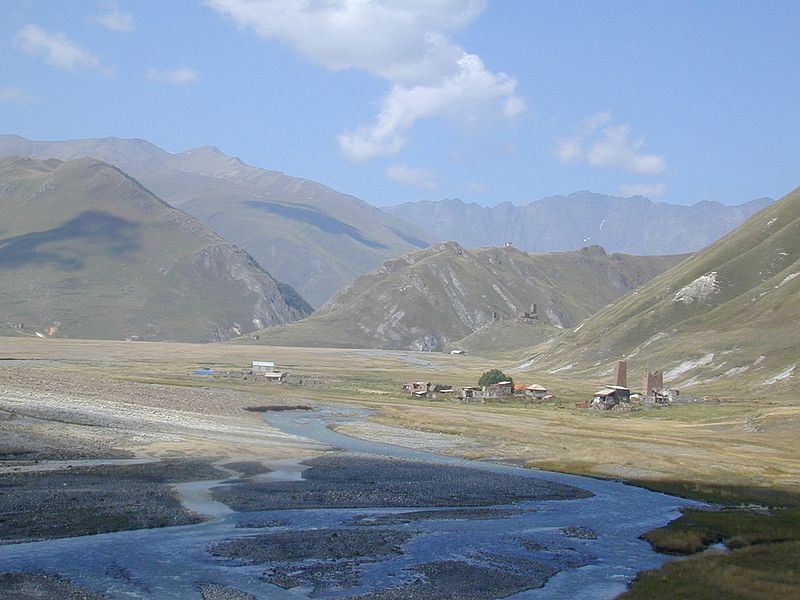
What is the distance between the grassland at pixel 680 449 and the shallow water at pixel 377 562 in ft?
8.62

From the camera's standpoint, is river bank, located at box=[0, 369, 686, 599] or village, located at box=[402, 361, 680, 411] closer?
river bank, located at box=[0, 369, 686, 599]

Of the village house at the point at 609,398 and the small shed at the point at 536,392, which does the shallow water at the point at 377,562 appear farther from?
the small shed at the point at 536,392

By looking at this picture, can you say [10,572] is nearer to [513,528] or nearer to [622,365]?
[513,528]

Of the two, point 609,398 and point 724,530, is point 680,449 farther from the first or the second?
point 609,398

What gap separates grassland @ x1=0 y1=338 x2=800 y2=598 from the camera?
1615 inches

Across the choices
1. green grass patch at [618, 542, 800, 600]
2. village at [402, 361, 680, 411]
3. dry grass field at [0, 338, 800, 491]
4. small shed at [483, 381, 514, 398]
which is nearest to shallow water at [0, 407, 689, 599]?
green grass patch at [618, 542, 800, 600]

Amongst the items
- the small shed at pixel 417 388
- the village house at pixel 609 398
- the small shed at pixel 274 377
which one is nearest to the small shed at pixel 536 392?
the village house at pixel 609 398

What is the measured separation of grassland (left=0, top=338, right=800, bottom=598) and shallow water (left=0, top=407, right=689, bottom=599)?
8.62 feet

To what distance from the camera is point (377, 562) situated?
41875mm

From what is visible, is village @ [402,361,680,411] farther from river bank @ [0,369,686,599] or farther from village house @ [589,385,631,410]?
river bank @ [0,369,686,599]

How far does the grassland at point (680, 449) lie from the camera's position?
135 ft

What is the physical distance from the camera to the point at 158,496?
173 ft

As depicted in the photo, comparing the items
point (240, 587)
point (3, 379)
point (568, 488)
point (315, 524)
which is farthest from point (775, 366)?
point (240, 587)

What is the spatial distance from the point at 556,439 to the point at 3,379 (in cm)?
6474
